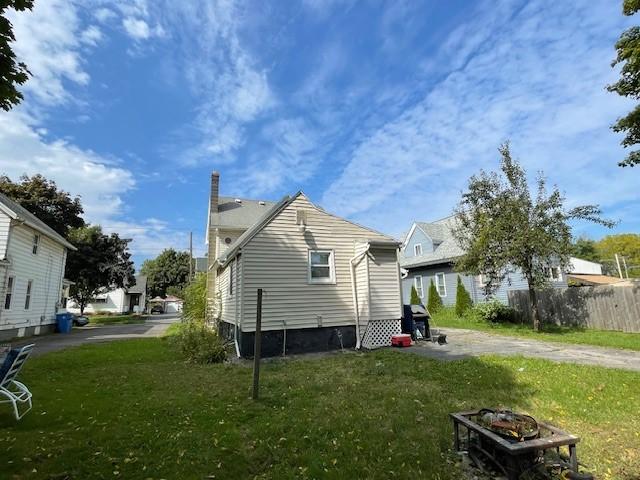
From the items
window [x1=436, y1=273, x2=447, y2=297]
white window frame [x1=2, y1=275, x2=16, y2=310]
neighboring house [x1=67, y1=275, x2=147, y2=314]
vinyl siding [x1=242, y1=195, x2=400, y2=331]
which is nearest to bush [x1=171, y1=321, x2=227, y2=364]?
vinyl siding [x1=242, y1=195, x2=400, y2=331]

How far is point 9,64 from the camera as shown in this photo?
4344 mm

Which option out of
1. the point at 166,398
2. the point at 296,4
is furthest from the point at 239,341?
the point at 296,4

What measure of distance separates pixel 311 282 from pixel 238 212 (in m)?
14.8

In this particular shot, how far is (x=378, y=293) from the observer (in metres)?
12.6

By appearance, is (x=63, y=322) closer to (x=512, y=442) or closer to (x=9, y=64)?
(x=9, y=64)

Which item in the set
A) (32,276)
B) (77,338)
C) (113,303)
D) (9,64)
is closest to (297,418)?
(9,64)

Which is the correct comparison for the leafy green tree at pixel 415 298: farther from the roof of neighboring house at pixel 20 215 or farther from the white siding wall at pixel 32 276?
the roof of neighboring house at pixel 20 215

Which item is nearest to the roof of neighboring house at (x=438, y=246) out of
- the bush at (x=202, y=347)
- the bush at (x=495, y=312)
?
the bush at (x=495, y=312)

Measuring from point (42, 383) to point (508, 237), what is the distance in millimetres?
15924

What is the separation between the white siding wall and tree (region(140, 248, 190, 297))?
47.7m

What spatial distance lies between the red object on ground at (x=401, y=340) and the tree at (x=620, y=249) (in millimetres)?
63867

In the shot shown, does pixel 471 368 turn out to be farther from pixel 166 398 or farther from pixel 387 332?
pixel 166 398

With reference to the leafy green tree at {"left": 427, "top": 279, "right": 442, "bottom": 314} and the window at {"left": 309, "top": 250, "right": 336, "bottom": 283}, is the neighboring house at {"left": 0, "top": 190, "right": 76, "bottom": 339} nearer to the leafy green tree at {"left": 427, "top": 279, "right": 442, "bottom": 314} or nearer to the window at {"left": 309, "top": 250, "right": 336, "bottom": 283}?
the window at {"left": 309, "top": 250, "right": 336, "bottom": 283}

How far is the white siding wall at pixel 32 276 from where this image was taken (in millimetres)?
16922
